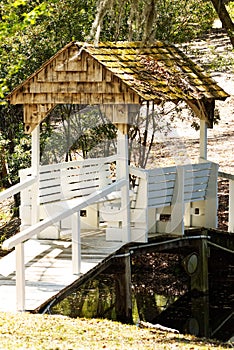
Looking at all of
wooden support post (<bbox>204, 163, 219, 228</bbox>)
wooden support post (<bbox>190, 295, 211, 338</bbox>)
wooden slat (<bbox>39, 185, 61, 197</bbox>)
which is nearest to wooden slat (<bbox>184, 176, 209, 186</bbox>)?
wooden support post (<bbox>204, 163, 219, 228</bbox>)

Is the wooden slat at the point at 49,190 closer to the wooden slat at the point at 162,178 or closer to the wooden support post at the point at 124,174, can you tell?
the wooden support post at the point at 124,174

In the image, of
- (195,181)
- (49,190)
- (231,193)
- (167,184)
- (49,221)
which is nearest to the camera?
(49,221)

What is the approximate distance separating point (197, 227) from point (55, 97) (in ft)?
10.8

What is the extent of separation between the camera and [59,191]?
14281mm

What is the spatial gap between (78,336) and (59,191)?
4833 millimetres

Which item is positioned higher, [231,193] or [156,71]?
[156,71]

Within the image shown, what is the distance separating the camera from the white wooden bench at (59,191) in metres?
14.0

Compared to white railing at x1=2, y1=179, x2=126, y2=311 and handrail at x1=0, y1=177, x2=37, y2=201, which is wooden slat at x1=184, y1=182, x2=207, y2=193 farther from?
handrail at x1=0, y1=177, x2=37, y2=201

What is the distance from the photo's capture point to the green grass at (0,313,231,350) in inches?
362

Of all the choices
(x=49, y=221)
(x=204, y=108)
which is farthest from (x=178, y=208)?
(x=49, y=221)

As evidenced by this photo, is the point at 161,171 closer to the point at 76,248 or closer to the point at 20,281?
the point at 76,248

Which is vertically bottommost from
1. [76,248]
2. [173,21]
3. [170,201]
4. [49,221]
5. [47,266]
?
[47,266]

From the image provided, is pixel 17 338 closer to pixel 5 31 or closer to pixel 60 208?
pixel 60 208

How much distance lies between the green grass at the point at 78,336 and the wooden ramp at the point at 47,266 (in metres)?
0.67
